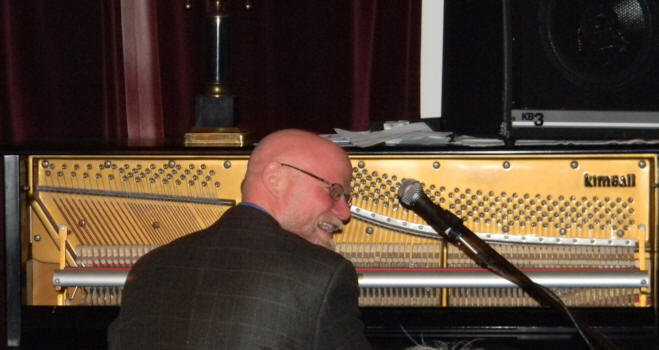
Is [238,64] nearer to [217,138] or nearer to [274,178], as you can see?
[217,138]

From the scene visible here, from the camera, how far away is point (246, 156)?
2.36m

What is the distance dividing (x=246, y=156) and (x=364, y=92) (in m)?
1.02

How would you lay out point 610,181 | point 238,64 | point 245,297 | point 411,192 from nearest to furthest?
point 245,297 < point 411,192 < point 610,181 < point 238,64

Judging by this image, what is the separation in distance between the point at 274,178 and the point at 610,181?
961mm

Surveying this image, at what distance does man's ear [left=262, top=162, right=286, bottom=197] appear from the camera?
2.00m

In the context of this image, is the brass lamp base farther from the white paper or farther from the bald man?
the bald man

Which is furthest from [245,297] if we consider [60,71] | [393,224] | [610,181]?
[60,71]

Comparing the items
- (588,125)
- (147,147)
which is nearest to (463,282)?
(588,125)

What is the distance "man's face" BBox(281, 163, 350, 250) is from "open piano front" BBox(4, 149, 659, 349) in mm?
239

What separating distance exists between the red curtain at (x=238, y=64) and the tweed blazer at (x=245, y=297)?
1.52 m

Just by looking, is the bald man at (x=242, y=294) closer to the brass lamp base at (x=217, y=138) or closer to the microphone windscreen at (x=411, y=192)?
the microphone windscreen at (x=411, y=192)

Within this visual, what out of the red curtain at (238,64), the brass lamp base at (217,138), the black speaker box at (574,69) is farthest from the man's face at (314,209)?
the red curtain at (238,64)

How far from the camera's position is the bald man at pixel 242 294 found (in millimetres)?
1684

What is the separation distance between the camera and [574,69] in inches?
95.7
